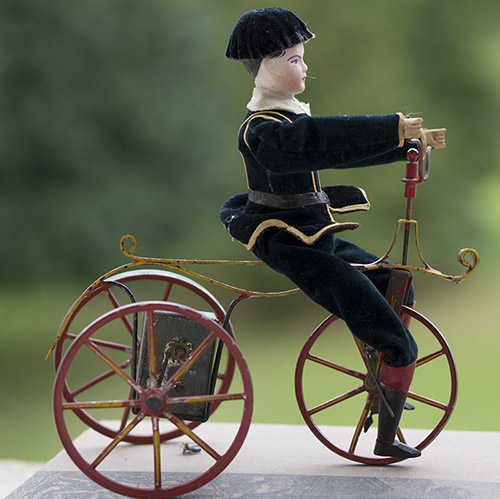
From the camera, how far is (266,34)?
195 centimetres

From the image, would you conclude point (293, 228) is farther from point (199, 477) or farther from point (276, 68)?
point (199, 477)

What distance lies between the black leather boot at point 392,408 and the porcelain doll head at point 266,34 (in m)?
0.79

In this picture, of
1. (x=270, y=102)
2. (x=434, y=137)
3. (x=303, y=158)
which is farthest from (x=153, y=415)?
(x=434, y=137)

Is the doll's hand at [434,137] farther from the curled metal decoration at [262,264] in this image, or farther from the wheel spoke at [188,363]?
the wheel spoke at [188,363]

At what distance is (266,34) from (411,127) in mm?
400

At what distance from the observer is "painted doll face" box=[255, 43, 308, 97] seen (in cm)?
198

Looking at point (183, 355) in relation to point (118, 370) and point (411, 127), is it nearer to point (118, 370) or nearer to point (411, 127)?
point (118, 370)

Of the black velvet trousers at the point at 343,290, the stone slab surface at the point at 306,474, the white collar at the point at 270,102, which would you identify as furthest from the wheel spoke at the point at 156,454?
the white collar at the point at 270,102

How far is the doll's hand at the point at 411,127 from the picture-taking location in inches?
72.7

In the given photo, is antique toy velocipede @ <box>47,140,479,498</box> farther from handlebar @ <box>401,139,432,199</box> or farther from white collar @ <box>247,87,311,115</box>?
white collar @ <box>247,87,311,115</box>

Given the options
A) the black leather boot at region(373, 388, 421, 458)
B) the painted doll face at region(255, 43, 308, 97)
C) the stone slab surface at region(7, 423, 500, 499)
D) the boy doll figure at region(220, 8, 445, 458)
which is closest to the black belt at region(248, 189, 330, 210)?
the boy doll figure at region(220, 8, 445, 458)

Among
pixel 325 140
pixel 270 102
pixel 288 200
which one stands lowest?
pixel 288 200

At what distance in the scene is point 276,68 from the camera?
1.98 metres

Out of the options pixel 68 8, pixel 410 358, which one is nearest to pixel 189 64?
pixel 68 8
